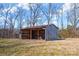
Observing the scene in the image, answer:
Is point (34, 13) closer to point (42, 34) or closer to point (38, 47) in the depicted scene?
point (42, 34)

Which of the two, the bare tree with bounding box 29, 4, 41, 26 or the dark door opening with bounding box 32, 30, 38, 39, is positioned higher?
the bare tree with bounding box 29, 4, 41, 26

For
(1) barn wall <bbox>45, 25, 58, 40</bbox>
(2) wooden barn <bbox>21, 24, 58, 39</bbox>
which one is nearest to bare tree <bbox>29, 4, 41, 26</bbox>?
(2) wooden barn <bbox>21, 24, 58, 39</bbox>

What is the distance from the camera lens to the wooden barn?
11.1ft

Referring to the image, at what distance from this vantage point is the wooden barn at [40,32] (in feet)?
11.1

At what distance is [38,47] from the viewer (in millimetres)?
3434

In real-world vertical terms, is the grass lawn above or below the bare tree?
below

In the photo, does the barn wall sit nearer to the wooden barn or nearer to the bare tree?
the wooden barn

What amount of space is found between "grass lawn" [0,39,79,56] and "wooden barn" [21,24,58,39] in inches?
2.4

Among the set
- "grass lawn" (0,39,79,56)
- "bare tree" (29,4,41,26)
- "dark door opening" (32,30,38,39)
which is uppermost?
"bare tree" (29,4,41,26)

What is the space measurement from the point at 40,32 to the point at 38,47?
18 cm

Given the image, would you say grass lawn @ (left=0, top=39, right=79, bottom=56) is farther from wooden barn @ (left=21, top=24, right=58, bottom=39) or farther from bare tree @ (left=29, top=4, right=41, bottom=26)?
bare tree @ (left=29, top=4, right=41, bottom=26)

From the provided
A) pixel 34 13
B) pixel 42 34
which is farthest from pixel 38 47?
pixel 34 13

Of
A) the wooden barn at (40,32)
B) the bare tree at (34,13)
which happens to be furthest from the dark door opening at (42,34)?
the bare tree at (34,13)

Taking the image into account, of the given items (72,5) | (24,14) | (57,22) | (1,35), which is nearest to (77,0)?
(72,5)
